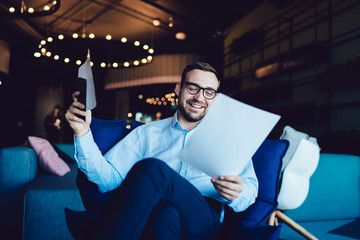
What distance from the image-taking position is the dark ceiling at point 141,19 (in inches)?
221

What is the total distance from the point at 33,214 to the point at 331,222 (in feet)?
6.44

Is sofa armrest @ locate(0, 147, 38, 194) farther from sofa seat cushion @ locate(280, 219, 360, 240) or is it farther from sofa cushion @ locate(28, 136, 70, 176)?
sofa seat cushion @ locate(280, 219, 360, 240)

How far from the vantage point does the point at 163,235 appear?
0.86m

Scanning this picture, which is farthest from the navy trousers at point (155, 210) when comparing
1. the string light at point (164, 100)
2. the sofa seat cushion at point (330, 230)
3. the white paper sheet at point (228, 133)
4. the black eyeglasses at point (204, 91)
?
the string light at point (164, 100)

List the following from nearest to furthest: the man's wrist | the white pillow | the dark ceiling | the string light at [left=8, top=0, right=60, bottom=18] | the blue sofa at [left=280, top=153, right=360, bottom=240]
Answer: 1. the man's wrist
2. the white pillow
3. the blue sofa at [left=280, top=153, right=360, bottom=240]
4. the string light at [left=8, top=0, right=60, bottom=18]
5. the dark ceiling

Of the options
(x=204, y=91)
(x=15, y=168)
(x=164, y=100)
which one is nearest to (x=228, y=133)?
(x=204, y=91)

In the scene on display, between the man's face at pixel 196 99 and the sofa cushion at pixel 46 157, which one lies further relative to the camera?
the sofa cushion at pixel 46 157

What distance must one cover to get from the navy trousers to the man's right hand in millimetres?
280

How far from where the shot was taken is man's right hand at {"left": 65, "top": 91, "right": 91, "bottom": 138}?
98 cm

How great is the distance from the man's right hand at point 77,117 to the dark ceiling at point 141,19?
4.90 meters

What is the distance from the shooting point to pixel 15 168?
6.40ft

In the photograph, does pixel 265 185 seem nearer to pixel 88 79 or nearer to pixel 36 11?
pixel 88 79

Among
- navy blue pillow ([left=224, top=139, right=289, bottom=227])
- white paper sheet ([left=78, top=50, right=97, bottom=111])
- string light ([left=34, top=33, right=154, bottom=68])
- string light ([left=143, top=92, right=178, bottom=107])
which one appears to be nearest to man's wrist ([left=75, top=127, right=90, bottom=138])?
white paper sheet ([left=78, top=50, right=97, bottom=111])

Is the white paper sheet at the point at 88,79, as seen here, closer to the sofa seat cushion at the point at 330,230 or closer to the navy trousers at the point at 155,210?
the navy trousers at the point at 155,210
